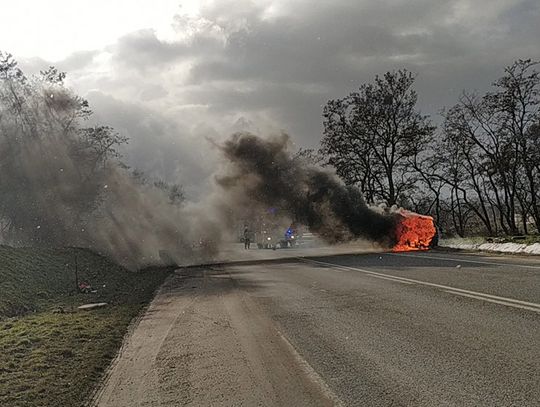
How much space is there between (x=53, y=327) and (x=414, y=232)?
2521 cm

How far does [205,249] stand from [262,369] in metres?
27.7

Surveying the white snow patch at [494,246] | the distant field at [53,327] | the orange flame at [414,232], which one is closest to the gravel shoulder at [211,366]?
the distant field at [53,327]

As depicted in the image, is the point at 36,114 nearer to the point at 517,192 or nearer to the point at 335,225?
the point at 335,225

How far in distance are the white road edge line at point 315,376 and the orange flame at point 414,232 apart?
24817 millimetres

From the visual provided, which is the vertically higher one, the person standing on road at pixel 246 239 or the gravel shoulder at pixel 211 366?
the person standing on road at pixel 246 239

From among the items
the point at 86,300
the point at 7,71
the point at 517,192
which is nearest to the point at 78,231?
the point at 7,71

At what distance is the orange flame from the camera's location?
30.7 metres

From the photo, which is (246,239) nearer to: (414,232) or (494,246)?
(414,232)

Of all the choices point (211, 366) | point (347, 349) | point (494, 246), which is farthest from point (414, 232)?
point (211, 366)

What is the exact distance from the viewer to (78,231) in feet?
112

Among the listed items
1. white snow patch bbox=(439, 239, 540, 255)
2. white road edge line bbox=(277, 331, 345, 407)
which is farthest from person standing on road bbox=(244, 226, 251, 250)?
white road edge line bbox=(277, 331, 345, 407)

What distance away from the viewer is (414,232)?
31.5m

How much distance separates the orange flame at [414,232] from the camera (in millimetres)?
30719

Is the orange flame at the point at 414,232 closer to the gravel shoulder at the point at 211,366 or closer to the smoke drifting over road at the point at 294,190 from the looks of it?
the smoke drifting over road at the point at 294,190
